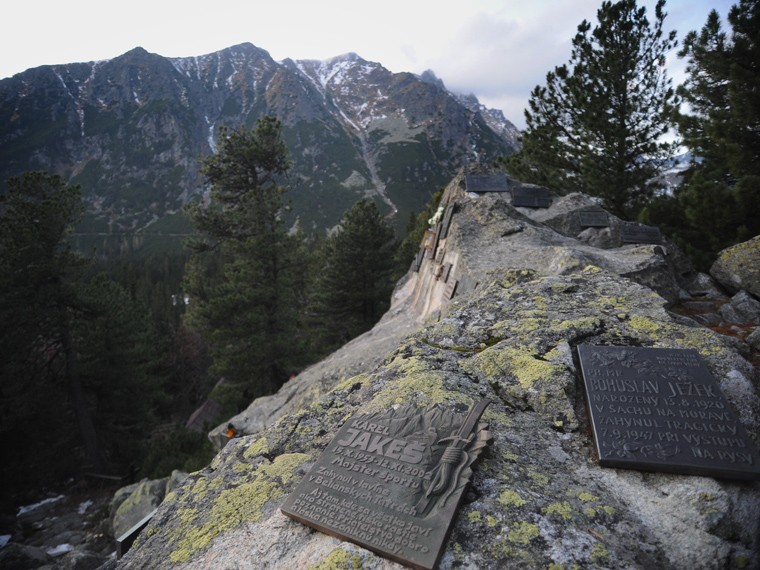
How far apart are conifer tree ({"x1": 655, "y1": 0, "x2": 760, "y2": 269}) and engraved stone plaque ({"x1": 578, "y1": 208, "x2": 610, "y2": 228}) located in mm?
2470

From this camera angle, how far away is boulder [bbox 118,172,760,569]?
2.19 m

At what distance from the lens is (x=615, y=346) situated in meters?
3.70

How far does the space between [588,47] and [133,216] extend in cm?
20452

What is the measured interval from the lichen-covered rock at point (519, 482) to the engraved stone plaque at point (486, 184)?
924 centimetres

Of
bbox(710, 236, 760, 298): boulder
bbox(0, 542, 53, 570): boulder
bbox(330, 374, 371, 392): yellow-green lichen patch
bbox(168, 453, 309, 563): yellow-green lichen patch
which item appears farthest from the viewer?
bbox(0, 542, 53, 570): boulder

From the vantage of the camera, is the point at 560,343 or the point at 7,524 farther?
the point at 7,524

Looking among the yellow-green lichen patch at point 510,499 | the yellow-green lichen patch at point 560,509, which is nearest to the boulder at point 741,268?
the yellow-green lichen patch at point 560,509

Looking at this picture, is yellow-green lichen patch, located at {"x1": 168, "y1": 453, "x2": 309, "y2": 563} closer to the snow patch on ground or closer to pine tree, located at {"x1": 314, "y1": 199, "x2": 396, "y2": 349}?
the snow patch on ground

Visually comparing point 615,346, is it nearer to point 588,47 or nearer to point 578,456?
point 578,456

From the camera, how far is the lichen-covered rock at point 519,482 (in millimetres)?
2178

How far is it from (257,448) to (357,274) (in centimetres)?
2017

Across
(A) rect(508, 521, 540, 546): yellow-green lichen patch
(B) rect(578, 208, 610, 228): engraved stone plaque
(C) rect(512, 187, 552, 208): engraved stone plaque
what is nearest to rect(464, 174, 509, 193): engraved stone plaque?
(C) rect(512, 187, 552, 208): engraved stone plaque

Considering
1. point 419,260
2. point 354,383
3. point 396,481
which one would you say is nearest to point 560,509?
point 396,481

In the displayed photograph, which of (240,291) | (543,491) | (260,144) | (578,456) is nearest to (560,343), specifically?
(578,456)
